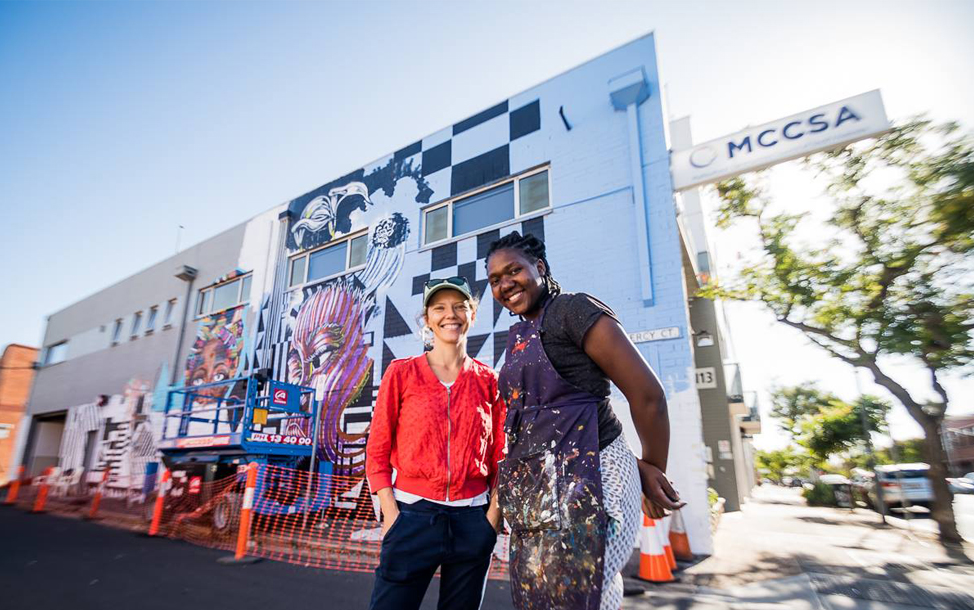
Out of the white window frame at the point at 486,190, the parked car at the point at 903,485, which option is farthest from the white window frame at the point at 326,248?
the parked car at the point at 903,485

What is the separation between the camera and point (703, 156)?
681cm

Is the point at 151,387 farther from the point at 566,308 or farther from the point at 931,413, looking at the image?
the point at 931,413

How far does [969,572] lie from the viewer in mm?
5227

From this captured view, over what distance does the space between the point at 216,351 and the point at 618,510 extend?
13.4 metres

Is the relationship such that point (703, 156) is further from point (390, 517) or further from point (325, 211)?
point (325, 211)

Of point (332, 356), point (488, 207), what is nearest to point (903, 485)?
point (488, 207)

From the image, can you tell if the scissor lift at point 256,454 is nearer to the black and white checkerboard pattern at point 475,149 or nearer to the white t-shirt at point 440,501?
the black and white checkerboard pattern at point 475,149

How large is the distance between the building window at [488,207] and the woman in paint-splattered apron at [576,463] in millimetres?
6706

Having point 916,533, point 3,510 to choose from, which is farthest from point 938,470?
point 3,510

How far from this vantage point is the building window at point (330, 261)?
10.3 metres

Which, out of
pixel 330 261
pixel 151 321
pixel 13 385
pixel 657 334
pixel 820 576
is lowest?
pixel 820 576

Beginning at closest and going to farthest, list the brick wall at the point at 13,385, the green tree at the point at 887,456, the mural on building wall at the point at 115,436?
the mural on building wall at the point at 115,436
the green tree at the point at 887,456
the brick wall at the point at 13,385

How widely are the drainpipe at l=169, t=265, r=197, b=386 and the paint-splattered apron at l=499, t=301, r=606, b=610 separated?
14778 millimetres

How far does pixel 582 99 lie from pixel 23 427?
24100 millimetres
